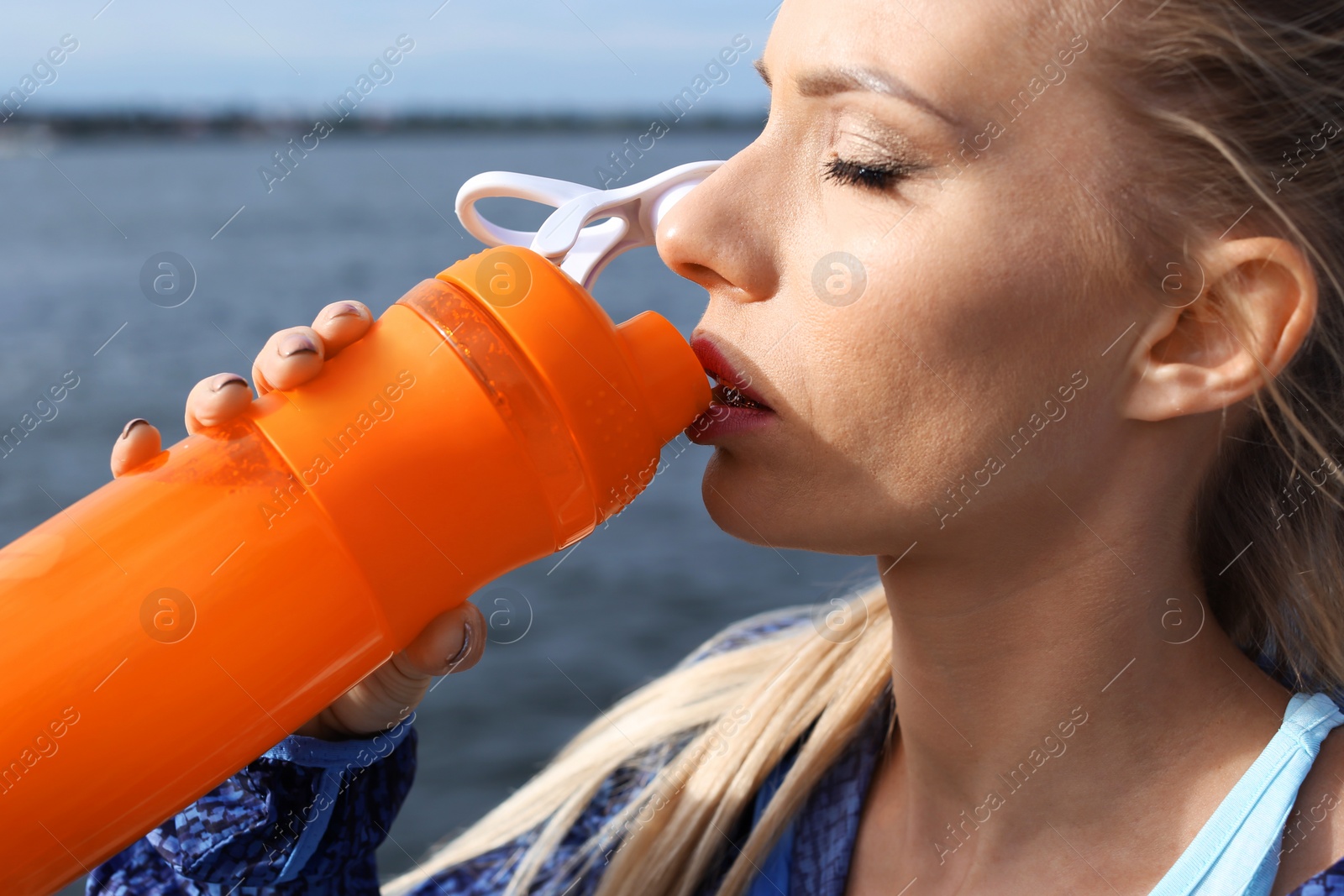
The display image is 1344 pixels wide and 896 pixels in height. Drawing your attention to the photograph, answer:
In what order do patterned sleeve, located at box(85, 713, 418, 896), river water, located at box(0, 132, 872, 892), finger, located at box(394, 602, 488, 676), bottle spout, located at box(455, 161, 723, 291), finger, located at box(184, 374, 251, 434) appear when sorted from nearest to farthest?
finger, located at box(184, 374, 251, 434) < finger, located at box(394, 602, 488, 676) < bottle spout, located at box(455, 161, 723, 291) < patterned sleeve, located at box(85, 713, 418, 896) < river water, located at box(0, 132, 872, 892)

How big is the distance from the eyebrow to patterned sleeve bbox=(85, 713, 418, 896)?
1.20 m

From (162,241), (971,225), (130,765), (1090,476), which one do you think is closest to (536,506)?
(130,765)

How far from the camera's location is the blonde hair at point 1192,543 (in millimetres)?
1497

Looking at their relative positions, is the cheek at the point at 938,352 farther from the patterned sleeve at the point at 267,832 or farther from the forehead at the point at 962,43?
the patterned sleeve at the point at 267,832

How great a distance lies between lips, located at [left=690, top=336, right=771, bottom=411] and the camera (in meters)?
1.62

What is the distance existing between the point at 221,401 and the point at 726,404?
0.68 metres

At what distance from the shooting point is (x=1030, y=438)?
1600 mm

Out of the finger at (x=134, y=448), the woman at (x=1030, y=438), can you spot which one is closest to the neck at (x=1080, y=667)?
the woman at (x=1030, y=438)

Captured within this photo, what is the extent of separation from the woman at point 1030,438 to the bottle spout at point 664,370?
3.1 inches

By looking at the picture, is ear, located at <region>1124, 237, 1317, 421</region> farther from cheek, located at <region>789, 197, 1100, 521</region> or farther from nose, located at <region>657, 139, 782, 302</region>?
nose, located at <region>657, 139, 782, 302</region>

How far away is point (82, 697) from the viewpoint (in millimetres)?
1325

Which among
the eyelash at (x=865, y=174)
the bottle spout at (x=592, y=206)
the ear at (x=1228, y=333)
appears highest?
the bottle spout at (x=592, y=206)

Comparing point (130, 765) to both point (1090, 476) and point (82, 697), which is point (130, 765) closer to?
point (82, 697)

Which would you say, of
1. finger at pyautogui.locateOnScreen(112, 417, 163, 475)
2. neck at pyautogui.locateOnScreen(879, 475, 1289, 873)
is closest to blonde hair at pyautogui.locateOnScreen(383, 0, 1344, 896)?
neck at pyautogui.locateOnScreen(879, 475, 1289, 873)
